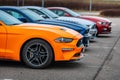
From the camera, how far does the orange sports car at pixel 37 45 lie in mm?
9508

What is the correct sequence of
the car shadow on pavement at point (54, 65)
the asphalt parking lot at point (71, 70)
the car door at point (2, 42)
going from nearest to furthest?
the asphalt parking lot at point (71, 70) → the car door at point (2, 42) → the car shadow on pavement at point (54, 65)

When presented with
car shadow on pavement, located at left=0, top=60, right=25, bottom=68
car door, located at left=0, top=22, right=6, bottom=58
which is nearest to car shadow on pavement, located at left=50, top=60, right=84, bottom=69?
car shadow on pavement, located at left=0, top=60, right=25, bottom=68

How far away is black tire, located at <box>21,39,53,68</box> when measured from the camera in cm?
953

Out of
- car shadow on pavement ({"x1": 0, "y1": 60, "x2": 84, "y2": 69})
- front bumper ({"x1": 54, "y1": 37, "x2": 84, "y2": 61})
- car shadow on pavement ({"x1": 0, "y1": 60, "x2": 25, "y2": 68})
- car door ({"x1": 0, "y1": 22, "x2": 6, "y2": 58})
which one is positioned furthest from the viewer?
car shadow on pavement ({"x1": 0, "y1": 60, "x2": 25, "y2": 68})

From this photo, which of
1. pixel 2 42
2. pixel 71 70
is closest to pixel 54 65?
pixel 71 70

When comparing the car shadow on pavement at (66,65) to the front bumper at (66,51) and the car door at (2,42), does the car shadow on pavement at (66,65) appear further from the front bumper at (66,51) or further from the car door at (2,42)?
the car door at (2,42)

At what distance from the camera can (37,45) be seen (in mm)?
9570

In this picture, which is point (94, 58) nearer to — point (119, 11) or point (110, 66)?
point (110, 66)

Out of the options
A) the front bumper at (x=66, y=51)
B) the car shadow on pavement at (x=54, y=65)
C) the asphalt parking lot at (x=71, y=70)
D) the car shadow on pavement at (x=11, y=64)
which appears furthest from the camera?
the car shadow on pavement at (x=11, y=64)

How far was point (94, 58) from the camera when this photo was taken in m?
11.8

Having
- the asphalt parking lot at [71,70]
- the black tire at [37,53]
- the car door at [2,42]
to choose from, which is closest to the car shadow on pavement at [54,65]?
the asphalt parking lot at [71,70]

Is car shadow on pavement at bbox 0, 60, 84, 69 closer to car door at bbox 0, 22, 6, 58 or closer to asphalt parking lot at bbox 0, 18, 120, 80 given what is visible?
asphalt parking lot at bbox 0, 18, 120, 80

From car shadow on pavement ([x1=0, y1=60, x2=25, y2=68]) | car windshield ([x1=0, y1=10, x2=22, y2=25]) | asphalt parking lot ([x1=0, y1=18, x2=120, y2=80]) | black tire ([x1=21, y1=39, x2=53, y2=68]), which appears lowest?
asphalt parking lot ([x1=0, y1=18, x2=120, y2=80])

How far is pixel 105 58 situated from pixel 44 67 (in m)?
2.77
